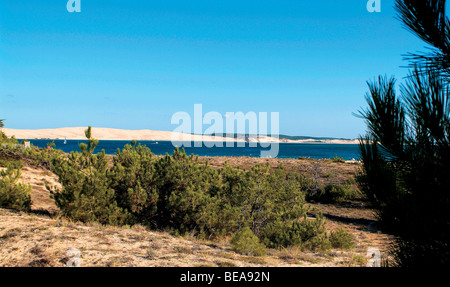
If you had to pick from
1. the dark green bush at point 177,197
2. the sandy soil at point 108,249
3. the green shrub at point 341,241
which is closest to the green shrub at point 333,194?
the dark green bush at point 177,197

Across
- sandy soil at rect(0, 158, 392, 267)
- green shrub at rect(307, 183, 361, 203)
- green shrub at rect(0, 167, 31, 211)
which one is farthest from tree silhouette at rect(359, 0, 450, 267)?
green shrub at rect(307, 183, 361, 203)

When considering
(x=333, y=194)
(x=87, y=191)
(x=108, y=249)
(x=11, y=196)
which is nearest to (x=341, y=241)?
(x=108, y=249)

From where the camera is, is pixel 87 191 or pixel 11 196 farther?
pixel 11 196

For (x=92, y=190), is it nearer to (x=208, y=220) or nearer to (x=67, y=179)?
(x=67, y=179)

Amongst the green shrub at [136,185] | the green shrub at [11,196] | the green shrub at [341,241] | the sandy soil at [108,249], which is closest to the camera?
the sandy soil at [108,249]

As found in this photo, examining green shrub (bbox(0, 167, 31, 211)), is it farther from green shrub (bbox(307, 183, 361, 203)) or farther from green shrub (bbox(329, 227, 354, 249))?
green shrub (bbox(307, 183, 361, 203))

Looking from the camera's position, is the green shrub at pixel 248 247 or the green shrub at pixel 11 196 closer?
the green shrub at pixel 248 247

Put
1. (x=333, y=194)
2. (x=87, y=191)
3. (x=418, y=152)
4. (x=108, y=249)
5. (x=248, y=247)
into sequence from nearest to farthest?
(x=418, y=152), (x=108, y=249), (x=248, y=247), (x=87, y=191), (x=333, y=194)

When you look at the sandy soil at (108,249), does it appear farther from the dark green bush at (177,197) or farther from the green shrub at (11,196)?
the green shrub at (11,196)

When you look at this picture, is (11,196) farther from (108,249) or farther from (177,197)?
(108,249)
